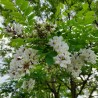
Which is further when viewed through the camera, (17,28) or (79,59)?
(79,59)

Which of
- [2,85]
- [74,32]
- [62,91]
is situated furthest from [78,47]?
[62,91]

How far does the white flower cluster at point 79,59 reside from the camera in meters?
3.43

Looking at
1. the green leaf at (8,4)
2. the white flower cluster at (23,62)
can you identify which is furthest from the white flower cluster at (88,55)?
the green leaf at (8,4)

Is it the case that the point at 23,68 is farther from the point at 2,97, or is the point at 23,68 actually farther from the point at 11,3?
the point at 2,97

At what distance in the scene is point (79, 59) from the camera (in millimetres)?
3457

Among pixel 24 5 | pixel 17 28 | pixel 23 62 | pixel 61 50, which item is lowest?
pixel 23 62

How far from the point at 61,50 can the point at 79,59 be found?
445 millimetres

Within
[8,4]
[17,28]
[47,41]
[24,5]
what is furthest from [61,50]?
[8,4]

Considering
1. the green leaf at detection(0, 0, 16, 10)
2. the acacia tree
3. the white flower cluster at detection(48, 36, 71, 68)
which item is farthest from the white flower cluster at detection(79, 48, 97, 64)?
the green leaf at detection(0, 0, 16, 10)

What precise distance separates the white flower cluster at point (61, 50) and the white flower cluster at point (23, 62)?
0.77 feet

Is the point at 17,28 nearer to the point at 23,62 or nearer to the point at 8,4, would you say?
the point at 8,4

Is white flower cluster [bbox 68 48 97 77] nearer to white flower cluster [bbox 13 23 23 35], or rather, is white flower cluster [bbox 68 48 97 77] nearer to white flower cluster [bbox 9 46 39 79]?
white flower cluster [bbox 9 46 39 79]

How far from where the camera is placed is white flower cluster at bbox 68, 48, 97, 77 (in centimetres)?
343

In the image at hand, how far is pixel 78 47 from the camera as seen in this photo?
11.5 ft
